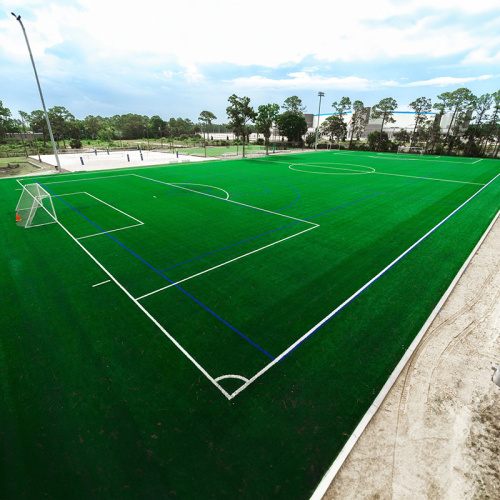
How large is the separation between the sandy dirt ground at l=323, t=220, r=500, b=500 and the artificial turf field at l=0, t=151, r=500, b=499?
437mm

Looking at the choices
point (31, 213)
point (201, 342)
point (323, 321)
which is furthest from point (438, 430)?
point (31, 213)

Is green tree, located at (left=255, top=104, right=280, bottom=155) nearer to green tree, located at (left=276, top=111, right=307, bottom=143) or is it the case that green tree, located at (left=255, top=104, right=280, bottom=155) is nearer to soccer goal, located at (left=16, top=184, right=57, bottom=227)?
green tree, located at (left=276, top=111, right=307, bottom=143)

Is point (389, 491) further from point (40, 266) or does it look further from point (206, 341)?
point (40, 266)

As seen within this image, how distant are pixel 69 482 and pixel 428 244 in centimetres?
1482

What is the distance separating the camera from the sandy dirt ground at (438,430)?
442 centimetres

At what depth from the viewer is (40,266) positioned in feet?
35.8

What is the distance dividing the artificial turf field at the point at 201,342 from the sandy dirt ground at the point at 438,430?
437mm

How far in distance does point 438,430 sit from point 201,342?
5.27 meters

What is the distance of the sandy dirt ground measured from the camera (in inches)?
174

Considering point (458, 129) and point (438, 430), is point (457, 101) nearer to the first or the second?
point (458, 129)

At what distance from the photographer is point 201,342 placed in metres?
7.17

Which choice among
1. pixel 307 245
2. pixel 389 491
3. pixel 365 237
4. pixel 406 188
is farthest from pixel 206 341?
pixel 406 188

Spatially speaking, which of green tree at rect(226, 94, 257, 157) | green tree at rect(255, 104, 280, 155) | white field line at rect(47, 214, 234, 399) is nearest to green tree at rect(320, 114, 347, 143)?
green tree at rect(255, 104, 280, 155)

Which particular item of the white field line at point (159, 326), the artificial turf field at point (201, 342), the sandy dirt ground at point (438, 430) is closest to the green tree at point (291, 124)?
the artificial turf field at point (201, 342)
